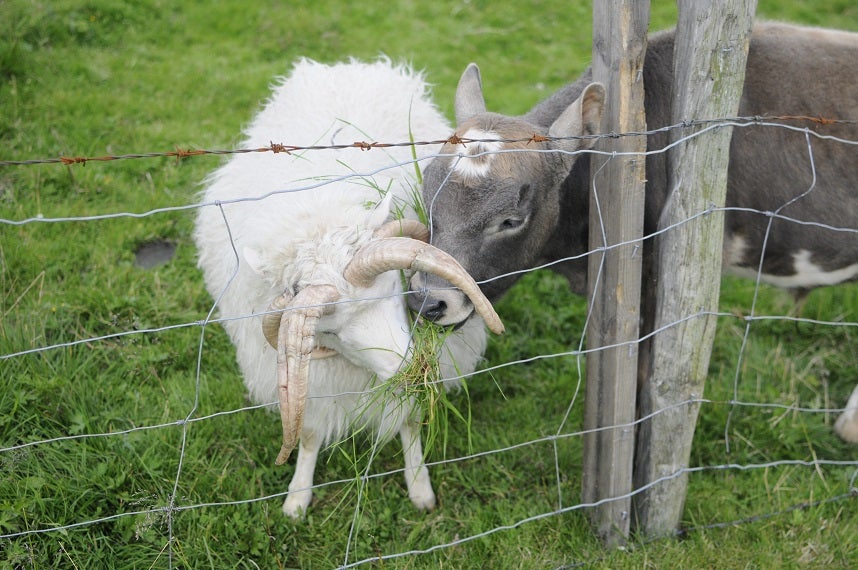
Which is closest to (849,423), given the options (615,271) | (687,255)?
(687,255)

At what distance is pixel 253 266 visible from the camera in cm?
292

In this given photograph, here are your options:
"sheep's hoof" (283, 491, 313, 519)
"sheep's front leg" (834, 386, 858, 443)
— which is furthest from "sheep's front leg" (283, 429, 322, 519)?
"sheep's front leg" (834, 386, 858, 443)

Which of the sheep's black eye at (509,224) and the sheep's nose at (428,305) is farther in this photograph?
the sheep's black eye at (509,224)

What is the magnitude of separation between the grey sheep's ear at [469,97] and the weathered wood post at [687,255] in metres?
1.05

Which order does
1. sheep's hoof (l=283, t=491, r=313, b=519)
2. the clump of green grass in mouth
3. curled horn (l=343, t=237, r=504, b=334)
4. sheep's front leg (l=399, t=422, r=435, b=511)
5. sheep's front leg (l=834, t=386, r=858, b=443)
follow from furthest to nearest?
sheep's front leg (l=834, t=386, r=858, b=443)
sheep's front leg (l=399, t=422, r=435, b=511)
sheep's hoof (l=283, t=491, r=313, b=519)
the clump of green grass in mouth
curled horn (l=343, t=237, r=504, b=334)

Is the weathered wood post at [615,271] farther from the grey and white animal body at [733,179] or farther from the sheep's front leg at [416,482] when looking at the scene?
the sheep's front leg at [416,482]

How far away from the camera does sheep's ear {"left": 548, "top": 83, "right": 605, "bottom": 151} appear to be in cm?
275

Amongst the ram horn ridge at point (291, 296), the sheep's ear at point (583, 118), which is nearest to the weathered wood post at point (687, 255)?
the sheep's ear at point (583, 118)

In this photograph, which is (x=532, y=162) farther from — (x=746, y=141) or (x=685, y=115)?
(x=746, y=141)

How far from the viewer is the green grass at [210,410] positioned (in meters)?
3.20

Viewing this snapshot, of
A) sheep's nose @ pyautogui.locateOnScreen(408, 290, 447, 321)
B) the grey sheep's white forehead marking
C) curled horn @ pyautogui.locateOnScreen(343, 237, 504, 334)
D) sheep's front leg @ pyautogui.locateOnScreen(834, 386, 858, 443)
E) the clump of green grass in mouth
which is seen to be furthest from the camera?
sheep's front leg @ pyautogui.locateOnScreen(834, 386, 858, 443)

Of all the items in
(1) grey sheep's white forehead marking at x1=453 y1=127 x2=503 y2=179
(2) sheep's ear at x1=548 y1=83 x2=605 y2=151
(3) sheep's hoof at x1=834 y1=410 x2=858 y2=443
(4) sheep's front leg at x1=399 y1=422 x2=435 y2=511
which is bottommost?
(3) sheep's hoof at x1=834 y1=410 x2=858 y2=443

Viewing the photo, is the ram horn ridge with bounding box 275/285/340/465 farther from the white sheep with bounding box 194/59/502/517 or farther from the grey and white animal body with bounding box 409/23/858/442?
the grey and white animal body with bounding box 409/23/858/442

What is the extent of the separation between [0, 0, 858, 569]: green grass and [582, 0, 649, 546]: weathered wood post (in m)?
0.31
